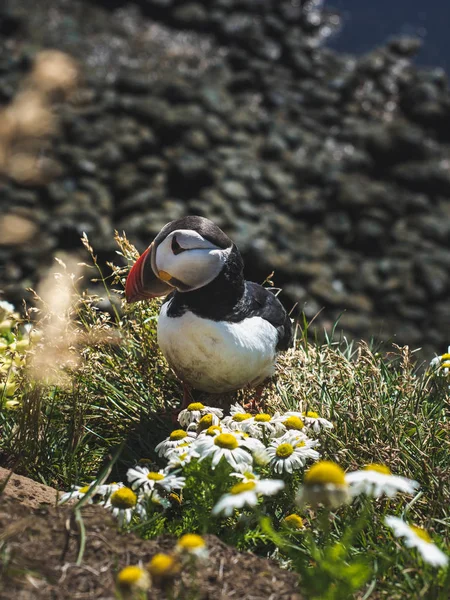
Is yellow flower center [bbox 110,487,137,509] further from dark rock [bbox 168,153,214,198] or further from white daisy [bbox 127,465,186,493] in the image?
dark rock [bbox 168,153,214,198]

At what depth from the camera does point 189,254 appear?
103 inches

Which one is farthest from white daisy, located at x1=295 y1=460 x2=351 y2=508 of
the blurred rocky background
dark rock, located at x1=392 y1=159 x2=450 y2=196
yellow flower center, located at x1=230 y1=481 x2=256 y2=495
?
dark rock, located at x1=392 y1=159 x2=450 y2=196

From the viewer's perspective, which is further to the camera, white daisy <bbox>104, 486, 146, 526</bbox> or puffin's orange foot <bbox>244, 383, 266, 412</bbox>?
puffin's orange foot <bbox>244, 383, 266, 412</bbox>

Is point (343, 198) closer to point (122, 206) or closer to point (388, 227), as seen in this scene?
point (388, 227)

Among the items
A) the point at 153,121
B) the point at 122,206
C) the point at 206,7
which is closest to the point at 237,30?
the point at 206,7

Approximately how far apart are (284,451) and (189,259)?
82cm

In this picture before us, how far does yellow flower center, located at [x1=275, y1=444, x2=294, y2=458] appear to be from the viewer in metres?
2.11

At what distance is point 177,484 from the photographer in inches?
79.4

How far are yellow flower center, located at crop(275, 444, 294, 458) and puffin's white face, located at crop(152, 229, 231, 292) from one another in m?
0.76

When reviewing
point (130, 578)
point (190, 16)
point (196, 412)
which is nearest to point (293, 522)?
point (196, 412)

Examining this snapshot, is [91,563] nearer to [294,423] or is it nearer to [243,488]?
[243,488]

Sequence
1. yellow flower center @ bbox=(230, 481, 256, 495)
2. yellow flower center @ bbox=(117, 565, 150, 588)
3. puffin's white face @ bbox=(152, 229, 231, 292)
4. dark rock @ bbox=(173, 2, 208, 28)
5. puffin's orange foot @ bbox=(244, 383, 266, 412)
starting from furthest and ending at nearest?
dark rock @ bbox=(173, 2, 208, 28) < puffin's orange foot @ bbox=(244, 383, 266, 412) < puffin's white face @ bbox=(152, 229, 231, 292) < yellow flower center @ bbox=(230, 481, 256, 495) < yellow flower center @ bbox=(117, 565, 150, 588)

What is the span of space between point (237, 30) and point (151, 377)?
10.3m

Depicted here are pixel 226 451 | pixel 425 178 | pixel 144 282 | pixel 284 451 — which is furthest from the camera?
pixel 425 178
